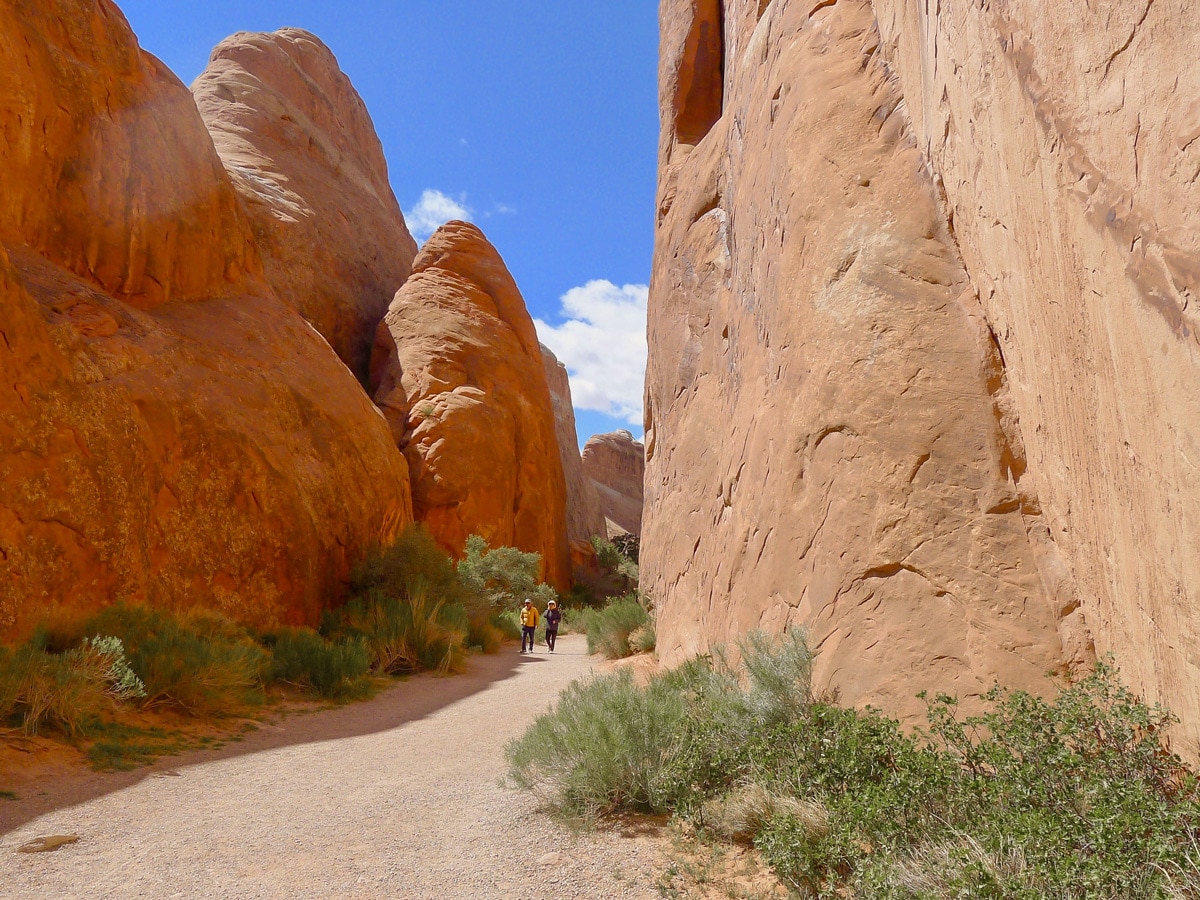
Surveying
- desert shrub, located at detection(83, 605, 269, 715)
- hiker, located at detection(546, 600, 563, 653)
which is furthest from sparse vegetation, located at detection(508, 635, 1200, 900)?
hiker, located at detection(546, 600, 563, 653)

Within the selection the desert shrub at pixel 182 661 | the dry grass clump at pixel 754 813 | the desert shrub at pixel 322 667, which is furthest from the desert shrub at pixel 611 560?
the dry grass clump at pixel 754 813

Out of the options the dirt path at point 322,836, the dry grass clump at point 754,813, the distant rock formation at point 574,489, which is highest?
the distant rock formation at point 574,489

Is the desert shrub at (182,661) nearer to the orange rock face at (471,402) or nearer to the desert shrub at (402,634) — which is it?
the desert shrub at (402,634)

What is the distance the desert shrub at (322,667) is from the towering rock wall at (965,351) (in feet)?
15.7

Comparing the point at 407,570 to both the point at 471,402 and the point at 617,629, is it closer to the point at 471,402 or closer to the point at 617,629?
the point at 617,629

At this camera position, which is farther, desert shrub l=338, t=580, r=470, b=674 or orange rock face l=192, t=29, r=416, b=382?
orange rock face l=192, t=29, r=416, b=382

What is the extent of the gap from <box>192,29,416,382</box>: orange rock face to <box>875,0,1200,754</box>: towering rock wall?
24013mm

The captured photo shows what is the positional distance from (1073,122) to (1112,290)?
2.83 feet

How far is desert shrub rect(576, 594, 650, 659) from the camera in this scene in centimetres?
1451

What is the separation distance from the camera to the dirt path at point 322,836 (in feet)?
→ 12.2

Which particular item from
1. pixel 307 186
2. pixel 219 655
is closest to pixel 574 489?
pixel 307 186

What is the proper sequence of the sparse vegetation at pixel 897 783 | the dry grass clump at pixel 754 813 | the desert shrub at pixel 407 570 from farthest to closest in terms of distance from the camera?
the desert shrub at pixel 407 570
the dry grass clump at pixel 754 813
the sparse vegetation at pixel 897 783

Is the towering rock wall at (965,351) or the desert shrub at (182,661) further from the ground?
the towering rock wall at (965,351)

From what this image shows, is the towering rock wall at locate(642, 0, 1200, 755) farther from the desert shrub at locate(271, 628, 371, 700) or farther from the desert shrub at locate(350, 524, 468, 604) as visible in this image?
the desert shrub at locate(350, 524, 468, 604)
